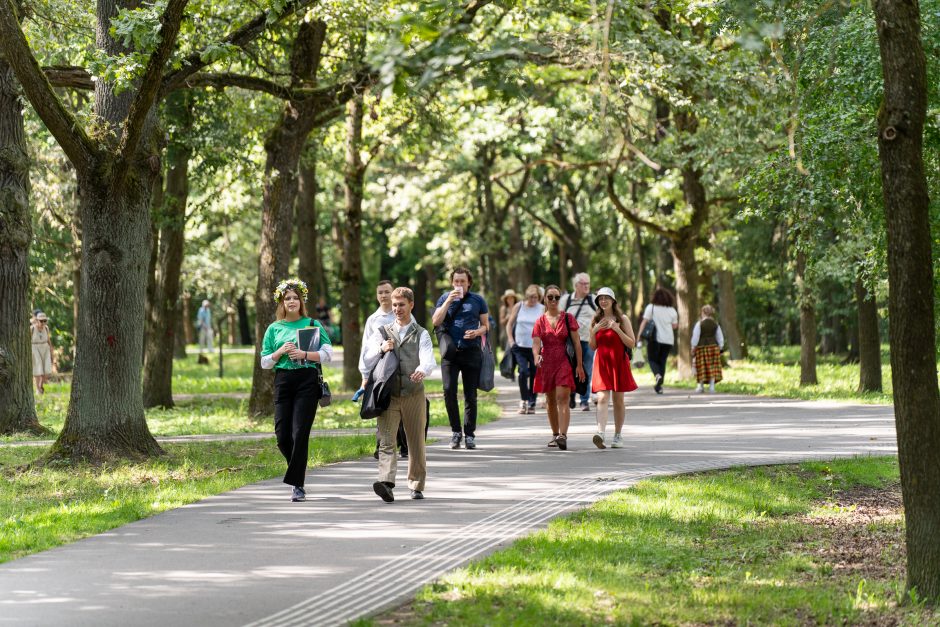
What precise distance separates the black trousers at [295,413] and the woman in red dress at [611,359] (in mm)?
4206

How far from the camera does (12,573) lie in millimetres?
7285

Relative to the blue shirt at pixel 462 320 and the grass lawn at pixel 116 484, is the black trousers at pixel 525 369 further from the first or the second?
the blue shirt at pixel 462 320

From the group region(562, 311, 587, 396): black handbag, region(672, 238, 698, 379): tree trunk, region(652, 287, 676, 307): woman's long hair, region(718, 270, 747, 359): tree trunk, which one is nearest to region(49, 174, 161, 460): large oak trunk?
region(562, 311, 587, 396): black handbag

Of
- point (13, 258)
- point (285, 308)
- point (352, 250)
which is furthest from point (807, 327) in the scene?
point (285, 308)

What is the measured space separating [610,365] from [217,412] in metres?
9.19

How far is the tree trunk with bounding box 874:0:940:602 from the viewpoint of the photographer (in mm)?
6656

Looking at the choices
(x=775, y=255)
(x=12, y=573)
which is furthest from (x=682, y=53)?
(x=775, y=255)

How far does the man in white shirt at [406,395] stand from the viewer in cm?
1002

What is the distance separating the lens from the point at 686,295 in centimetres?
2580

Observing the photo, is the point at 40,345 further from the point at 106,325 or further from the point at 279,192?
the point at 106,325

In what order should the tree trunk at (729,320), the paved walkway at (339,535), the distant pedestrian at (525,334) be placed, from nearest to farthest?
the paved walkway at (339,535)
the distant pedestrian at (525,334)
the tree trunk at (729,320)

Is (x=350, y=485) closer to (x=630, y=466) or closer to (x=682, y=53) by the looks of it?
(x=630, y=466)

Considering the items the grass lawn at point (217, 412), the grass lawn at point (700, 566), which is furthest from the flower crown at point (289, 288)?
the grass lawn at point (217, 412)

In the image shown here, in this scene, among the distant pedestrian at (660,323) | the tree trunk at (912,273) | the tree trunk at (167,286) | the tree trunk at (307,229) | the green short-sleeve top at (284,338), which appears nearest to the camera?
the tree trunk at (912,273)
